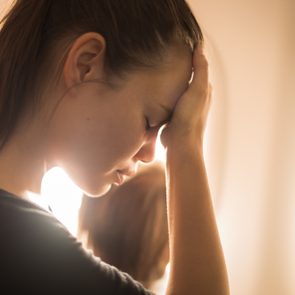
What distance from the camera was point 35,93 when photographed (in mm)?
418

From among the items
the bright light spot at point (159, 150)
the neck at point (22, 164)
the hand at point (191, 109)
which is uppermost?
the hand at point (191, 109)

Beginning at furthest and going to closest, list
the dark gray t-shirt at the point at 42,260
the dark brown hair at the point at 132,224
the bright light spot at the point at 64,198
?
the bright light spot at the point at 64,198, the dark brown hair at the point at 132,224, the dark gray t-shirt at the point at 42,260

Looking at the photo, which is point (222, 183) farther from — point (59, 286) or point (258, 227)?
point (59, 286)

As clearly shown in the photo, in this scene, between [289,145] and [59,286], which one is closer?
[59,286]

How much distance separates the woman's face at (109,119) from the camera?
1.37 feet

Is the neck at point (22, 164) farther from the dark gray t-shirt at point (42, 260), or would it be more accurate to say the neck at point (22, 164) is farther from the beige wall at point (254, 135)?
the beige wall at point (254, 135)

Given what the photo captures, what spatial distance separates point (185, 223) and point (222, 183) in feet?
2.17

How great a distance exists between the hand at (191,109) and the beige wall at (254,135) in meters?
0.58

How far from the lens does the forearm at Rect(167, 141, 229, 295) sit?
1.41 ft

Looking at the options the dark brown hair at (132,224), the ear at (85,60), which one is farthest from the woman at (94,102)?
the dark brown hair at (132,224)

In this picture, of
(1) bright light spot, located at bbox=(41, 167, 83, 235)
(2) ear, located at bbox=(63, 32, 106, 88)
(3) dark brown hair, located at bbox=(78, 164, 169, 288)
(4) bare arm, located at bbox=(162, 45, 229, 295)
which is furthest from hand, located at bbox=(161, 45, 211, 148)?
(1) bright light spot, located at bbox=(41, 167, 83, 235)

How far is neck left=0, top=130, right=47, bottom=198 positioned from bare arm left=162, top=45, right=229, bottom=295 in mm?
166

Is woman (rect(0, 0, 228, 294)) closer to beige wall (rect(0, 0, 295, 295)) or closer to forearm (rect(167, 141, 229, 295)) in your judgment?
forearm (rect(167, 141, 229, 295))

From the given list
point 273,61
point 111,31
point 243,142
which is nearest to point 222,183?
point 243,142
